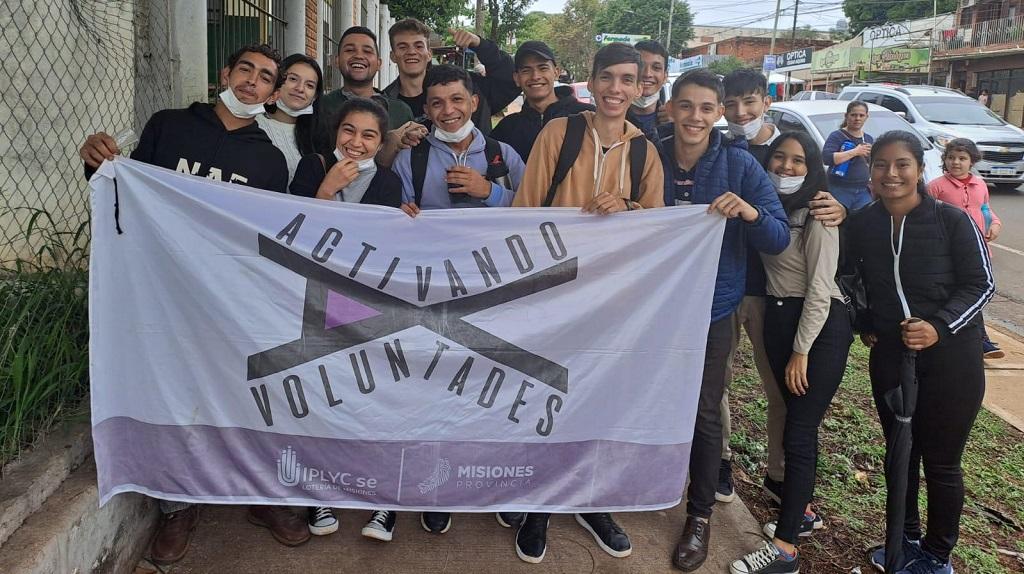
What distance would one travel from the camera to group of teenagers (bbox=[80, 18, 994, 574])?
2.92 metres

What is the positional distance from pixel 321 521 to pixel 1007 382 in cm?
494

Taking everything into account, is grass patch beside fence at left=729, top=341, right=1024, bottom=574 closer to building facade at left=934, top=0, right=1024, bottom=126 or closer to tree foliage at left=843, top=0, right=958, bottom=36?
building facade at left=934, top=0, right=1024, bottom=126

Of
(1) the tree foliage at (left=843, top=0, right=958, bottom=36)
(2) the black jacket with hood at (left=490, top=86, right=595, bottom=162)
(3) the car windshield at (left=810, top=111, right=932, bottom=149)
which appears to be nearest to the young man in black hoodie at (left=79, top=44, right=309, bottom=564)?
(2) the black jacket with hood at (left=490, top=86, right=595, bottom=162)

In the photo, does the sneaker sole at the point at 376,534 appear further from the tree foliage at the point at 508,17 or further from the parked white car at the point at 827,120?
the tree foliage at the point at 508,17

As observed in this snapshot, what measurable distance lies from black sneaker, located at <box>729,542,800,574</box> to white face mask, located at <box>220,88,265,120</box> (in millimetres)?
2716

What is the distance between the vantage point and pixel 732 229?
3131mm

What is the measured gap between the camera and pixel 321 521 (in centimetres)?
313

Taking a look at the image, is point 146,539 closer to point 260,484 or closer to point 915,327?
point 260,484

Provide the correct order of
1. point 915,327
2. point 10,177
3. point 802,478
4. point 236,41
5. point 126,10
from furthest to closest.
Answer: point 236,41
point 126,10
point 10,177
point 802,478
point 915,327

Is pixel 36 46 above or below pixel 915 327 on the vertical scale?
above

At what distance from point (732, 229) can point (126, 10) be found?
14.8ft

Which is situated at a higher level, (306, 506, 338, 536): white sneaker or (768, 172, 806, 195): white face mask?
(768, 172, 806, 195): white face mask

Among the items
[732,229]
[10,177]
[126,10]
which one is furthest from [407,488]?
[126,10]

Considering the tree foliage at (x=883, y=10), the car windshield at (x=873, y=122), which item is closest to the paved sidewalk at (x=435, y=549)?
the car windshield at (x=873, y=122)
